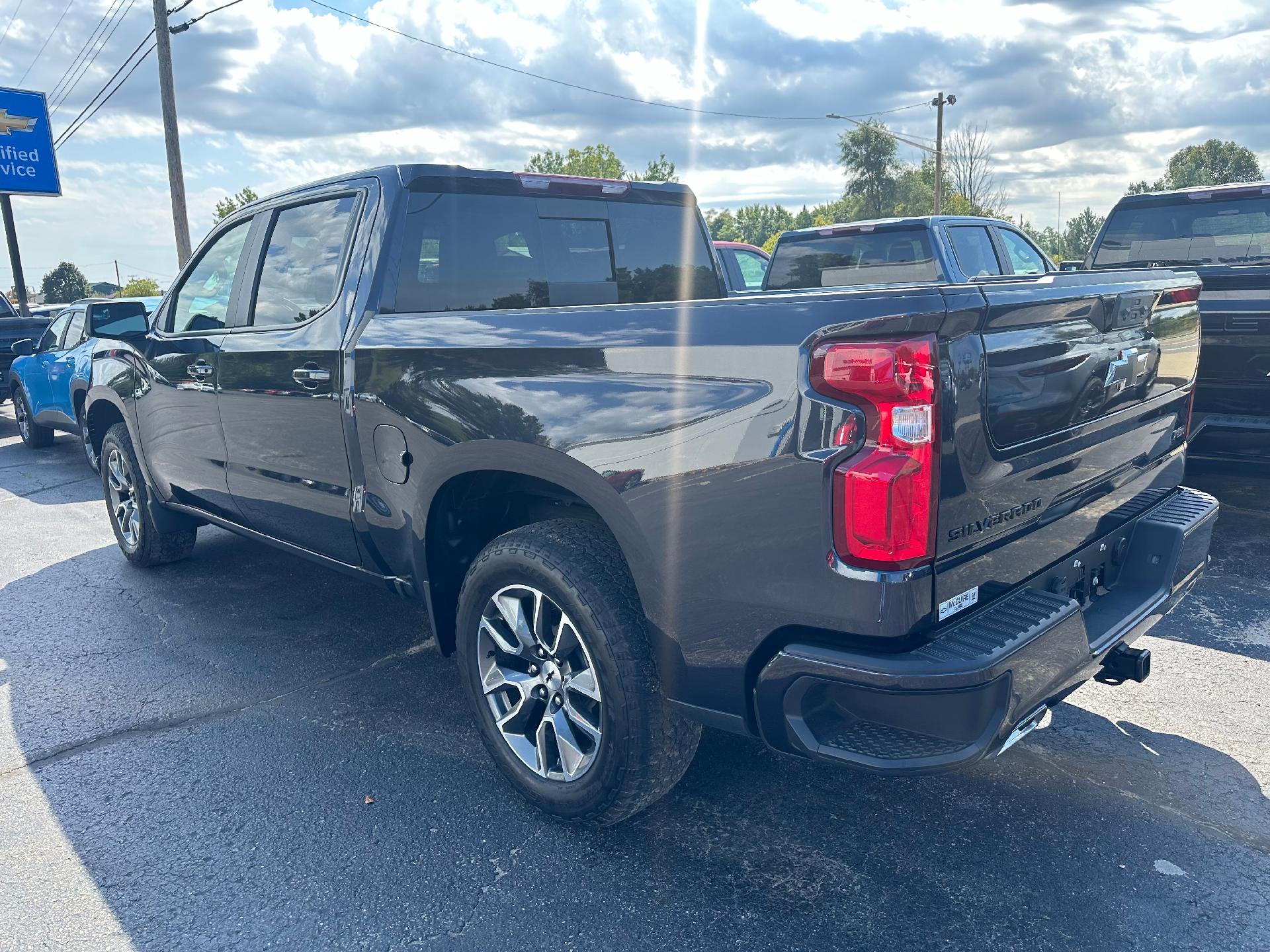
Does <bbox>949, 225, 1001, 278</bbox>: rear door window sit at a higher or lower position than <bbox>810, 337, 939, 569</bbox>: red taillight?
higher

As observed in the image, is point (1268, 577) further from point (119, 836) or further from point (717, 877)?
point (119, 836)

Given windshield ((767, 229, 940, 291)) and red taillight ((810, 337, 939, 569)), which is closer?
red taillight ((810, 337, 939, 569))

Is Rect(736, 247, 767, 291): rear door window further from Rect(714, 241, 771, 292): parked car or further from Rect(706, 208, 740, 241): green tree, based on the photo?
Rect(706, 208, 740, 241): green tree

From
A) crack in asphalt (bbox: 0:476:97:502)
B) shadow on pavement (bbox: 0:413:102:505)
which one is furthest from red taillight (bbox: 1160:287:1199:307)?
crack in asphalt (bbox: 0:476:97:502)

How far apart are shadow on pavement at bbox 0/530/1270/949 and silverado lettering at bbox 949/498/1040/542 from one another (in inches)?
39.9

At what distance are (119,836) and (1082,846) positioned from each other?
2.86 m

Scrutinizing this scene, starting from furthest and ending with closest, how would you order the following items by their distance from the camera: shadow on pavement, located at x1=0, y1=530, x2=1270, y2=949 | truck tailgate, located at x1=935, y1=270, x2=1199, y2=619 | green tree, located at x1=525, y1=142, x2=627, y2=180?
green tree, located at x1=525, y1=142, x2=627, y2=180
shadow on pavement, located at x1=0, y1=530, x2=1270, y2=949
truck tailgate, located at x1=935, y1=270, x2=1199, y2=619

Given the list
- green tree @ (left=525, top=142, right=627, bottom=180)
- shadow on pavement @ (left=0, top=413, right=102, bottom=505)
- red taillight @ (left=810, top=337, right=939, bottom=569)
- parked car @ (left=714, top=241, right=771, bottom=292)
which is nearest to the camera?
red taillight @ (left=810, top=337, right=939, bottom=569)

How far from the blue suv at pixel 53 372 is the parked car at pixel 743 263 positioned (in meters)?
6.11

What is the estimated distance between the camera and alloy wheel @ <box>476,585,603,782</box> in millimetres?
2791

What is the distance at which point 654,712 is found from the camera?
2.59 meters

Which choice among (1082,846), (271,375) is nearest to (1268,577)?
(1082,846)

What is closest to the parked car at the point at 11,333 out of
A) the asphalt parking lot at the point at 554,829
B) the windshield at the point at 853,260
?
the windshield at the point at 853,260

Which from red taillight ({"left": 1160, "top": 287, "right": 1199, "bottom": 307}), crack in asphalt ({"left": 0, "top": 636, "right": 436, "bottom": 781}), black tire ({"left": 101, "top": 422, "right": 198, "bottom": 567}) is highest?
red taillight ({"left": 1160, "top": 287, "right": 1199, "bottom": 307})
